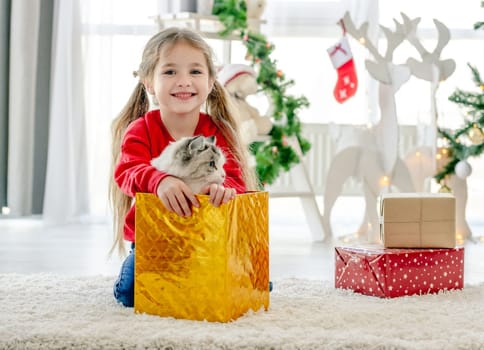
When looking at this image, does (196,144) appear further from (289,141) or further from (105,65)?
(105,65)

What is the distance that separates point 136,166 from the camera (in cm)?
178

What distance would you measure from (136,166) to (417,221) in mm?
760

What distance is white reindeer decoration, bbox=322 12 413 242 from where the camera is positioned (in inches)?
127

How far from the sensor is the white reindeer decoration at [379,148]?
323 cm

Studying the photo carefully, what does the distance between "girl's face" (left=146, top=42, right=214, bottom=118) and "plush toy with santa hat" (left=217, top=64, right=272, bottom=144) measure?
48.4 inches

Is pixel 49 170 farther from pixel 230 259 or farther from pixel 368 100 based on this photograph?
pixel 230 259

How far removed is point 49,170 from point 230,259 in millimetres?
2787

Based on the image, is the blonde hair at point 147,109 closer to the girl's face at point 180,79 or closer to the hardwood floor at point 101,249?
the girl's face at point 180,79

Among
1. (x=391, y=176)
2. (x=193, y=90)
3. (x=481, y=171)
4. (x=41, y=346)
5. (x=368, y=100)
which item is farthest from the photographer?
(x=481, y=171)

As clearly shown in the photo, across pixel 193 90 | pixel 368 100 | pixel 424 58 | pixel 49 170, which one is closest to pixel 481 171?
pixel 368 100

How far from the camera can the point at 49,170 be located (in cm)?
420

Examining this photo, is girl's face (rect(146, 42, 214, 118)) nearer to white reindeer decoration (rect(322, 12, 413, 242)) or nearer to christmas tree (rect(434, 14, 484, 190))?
white reindeer decoration (rect(322, 12, 413, 242))

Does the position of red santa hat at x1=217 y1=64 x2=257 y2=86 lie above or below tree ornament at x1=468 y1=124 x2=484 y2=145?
above

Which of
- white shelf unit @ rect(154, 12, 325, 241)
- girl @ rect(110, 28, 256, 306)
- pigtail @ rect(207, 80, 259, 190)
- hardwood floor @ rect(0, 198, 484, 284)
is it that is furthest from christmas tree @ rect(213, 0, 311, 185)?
girl @ rect(110, 28, 256, 306)
